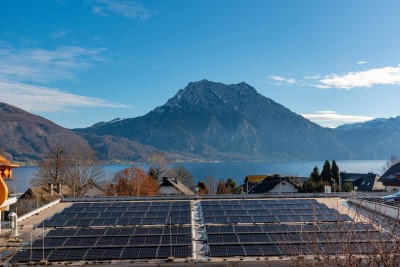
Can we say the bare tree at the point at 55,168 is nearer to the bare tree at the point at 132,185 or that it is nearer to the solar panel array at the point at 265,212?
the bare tree at the point at 132,185

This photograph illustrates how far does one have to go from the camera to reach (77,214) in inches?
850

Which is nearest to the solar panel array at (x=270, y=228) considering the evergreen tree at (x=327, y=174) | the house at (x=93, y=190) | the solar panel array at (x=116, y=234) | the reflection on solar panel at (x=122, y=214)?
the solar panel array at (x=116, y=234)

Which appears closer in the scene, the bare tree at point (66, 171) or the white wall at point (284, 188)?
→ the bare tree at point (66, 171)

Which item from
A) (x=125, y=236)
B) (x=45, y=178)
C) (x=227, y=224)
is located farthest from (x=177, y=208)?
(x=45, y=178)

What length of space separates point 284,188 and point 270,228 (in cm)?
5044

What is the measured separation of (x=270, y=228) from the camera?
1855 cm

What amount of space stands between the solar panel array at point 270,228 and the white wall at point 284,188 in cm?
4323

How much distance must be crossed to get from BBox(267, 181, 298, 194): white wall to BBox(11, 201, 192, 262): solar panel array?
152 ft

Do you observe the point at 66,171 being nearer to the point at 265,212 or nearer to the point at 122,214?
the point at 122,214

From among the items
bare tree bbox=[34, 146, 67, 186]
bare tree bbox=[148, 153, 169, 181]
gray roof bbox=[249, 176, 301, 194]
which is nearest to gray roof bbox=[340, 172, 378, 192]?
gray roof bbox=[249, 176, 301, 194]

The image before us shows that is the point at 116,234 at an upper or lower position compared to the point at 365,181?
upper

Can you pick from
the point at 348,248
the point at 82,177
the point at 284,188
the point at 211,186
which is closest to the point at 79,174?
the point at 82,177

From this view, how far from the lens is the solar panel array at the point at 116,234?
15188 mm

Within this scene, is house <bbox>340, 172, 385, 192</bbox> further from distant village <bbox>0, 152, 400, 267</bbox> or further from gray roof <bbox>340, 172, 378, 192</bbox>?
distant village <bbox>0, 152, 400, 267</bbox>
